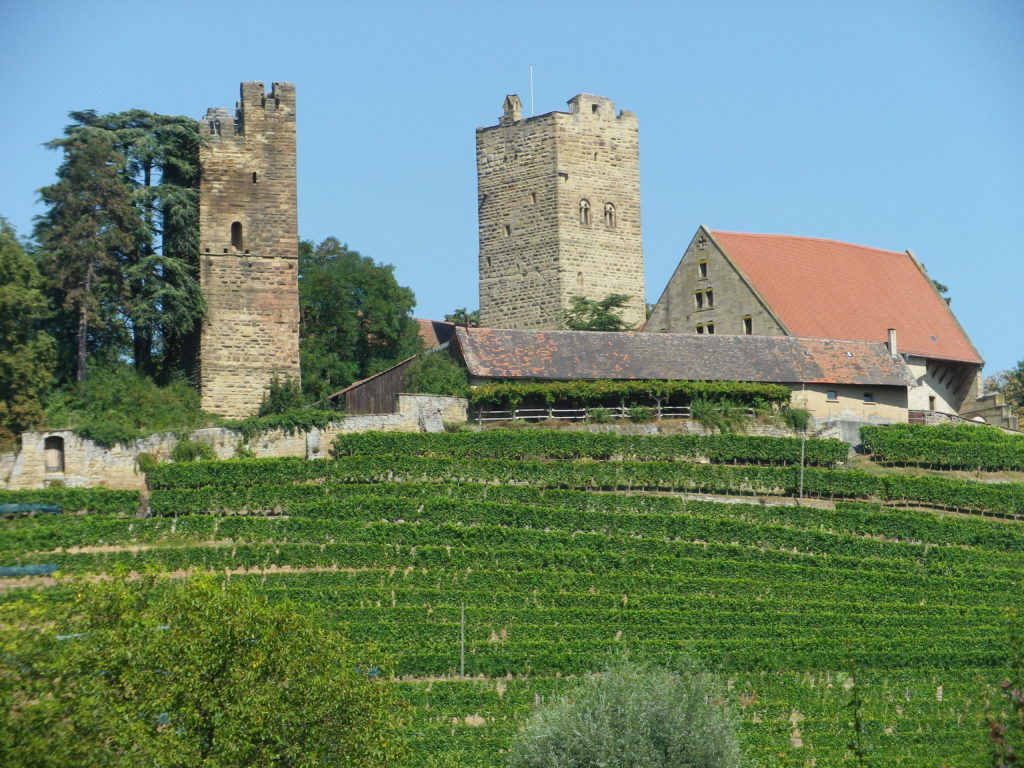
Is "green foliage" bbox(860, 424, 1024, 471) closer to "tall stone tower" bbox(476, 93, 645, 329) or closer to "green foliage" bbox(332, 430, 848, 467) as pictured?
"green foliage" bbox(332, 430, 848, 467)

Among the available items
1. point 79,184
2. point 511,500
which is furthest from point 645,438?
point 79,184

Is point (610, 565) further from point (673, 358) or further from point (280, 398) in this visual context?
point (673, 358)

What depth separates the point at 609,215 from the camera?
5147 cm

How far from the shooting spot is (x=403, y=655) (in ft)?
104

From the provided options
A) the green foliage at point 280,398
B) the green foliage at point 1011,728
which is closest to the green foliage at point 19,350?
the green foliage at point 280,398

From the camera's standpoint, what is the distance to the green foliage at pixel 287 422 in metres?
39.8

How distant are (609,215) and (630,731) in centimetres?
2668

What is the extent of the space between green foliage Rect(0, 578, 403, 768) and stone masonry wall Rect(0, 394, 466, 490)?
12.0 m

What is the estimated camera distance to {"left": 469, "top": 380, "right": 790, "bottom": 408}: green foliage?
140 ft

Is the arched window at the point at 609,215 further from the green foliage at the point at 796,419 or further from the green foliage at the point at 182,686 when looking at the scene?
the green foliage at the point at 182,686

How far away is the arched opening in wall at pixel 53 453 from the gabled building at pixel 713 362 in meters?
10.5

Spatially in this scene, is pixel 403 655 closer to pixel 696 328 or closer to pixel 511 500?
pixel 511 500

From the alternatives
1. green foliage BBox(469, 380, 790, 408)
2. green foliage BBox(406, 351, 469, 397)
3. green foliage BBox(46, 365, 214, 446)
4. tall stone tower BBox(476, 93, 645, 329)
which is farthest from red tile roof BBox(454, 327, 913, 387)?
green foliage BBox(46, 365, 214, 446)

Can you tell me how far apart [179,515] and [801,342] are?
1875 centimetres
